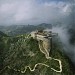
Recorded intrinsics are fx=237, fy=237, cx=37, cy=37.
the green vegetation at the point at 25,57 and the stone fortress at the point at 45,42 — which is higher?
the stone fortress at the point at 45,42

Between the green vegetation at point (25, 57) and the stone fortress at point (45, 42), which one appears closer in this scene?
the green vegetation at point (25, 57)

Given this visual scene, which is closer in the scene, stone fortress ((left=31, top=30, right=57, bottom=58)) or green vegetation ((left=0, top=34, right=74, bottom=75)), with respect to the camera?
green vegetation ((left=0, top=34, right=74, bottom=75))

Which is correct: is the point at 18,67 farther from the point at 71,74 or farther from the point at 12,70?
the point at 71,74

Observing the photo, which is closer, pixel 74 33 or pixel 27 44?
pixel 27 44

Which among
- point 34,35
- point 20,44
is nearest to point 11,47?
point 20,44

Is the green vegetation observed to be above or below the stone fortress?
below

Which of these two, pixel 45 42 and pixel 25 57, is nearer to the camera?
pixel 45 42

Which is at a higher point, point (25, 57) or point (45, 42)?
point (45, 42)

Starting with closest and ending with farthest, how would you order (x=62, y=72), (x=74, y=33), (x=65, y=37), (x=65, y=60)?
(x=62, y=72)
(x=65, y=60)
(x=65, y=37)
(x=74, y=33)
